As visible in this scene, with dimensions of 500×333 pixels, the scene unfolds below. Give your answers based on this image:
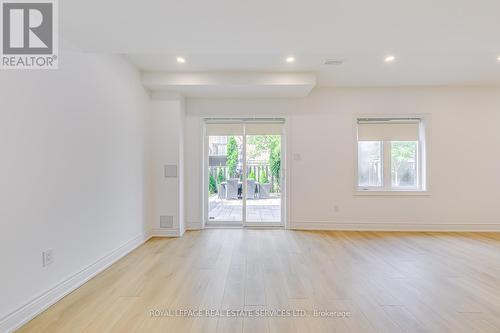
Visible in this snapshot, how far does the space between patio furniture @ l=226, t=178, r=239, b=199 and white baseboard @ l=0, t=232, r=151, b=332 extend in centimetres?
223

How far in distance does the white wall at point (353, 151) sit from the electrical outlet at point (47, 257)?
276cm

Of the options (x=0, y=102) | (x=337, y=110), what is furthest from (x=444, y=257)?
(x=0, y=102)

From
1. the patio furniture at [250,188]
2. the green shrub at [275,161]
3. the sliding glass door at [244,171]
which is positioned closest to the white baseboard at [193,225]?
the sliding glass door at [244,171]

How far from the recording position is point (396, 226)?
16.3 feet

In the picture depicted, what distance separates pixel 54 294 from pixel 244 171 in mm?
3500

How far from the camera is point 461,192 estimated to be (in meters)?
4.91

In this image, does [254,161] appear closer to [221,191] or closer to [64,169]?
[221,191]

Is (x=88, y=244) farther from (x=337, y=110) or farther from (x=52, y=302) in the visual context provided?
(x=337, y=110)

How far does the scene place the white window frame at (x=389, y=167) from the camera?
16.3 ft

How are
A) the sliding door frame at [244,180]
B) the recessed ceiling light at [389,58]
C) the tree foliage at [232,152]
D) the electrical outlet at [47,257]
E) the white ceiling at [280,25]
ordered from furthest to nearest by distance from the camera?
the tree foliage at [232,152], the sliding door frame at [244,180], the recessed ceiling light at [389,58], the electrical outlet at [47,257], the white ceiling at [280,25]

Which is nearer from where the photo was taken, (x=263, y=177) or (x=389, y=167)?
(x=389, y=167)

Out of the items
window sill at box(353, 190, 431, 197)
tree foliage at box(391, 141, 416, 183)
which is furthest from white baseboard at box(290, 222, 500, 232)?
tree foliage at box(391, 141, 416, 183)

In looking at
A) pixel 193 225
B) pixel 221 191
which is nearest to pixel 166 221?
pixel 193 225

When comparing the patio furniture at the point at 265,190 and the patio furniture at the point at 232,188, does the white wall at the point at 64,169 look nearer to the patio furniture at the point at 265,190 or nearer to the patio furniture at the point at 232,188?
the patio furniture at the point at 232,188
